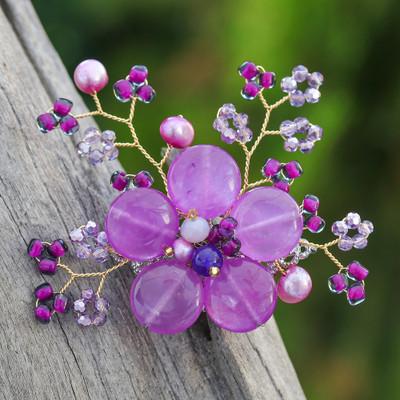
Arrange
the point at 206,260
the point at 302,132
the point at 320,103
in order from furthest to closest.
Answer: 1. the point at 320,103
2. the point at 302,132
3. the point at 206,260

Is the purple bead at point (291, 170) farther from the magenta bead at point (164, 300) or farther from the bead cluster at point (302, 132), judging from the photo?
the magenta bead at point (164, 300)

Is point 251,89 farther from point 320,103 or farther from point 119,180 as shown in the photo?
point 320,103

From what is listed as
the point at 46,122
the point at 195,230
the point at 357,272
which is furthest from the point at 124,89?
the point at 357,272

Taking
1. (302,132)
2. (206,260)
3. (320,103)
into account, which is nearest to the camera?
(206,260)

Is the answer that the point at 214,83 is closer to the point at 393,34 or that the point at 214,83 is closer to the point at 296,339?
the point at 393,34

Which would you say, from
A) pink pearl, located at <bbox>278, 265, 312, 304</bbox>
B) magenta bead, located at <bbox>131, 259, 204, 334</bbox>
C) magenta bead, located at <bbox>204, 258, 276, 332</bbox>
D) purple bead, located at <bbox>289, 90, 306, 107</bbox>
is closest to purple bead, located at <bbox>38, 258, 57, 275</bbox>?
magenta bead, located at <bbox>131, 259, 204, 334</bbox>

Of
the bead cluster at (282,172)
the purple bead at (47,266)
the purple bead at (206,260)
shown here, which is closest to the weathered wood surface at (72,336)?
the purple bead at (47,266)

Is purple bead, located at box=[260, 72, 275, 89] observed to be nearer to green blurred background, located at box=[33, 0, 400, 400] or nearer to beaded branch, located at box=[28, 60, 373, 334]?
beaded branch, located at box=[28, 60, 373, 334]
